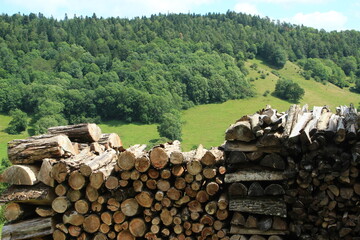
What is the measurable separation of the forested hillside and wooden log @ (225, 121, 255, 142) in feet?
315

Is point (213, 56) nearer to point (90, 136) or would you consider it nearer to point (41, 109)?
point (41, 109)

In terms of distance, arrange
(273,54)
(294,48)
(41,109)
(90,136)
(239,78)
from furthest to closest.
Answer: (294,48) < (273,54) < (239,78) < (41,109) < (90,136)

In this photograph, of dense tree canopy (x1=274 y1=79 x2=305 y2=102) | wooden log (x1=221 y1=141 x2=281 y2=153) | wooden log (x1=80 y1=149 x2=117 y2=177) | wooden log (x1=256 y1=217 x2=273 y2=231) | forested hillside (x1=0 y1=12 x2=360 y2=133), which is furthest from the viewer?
dense tree canopy (x1=274 y1=79 x2=305 y2=102)

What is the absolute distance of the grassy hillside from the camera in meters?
93.5

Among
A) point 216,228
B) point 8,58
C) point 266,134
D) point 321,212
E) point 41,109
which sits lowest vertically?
point 41,109

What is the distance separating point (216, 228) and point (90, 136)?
4133mm

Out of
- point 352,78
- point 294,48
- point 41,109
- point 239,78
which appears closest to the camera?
point 41,109

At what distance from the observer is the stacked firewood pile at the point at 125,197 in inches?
327

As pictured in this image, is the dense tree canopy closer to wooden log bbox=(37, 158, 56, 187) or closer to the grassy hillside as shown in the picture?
the grassy hillside

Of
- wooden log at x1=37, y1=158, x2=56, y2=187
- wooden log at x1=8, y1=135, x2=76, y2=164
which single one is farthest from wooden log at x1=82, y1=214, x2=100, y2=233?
wooden log at x1=8, y1=135, x2=76, y2=164

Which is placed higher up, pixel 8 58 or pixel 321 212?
pixel 321 212

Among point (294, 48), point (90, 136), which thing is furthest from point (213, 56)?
point (90, 136)

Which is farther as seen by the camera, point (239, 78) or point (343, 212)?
point (239, 78)

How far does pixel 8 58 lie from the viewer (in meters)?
136
